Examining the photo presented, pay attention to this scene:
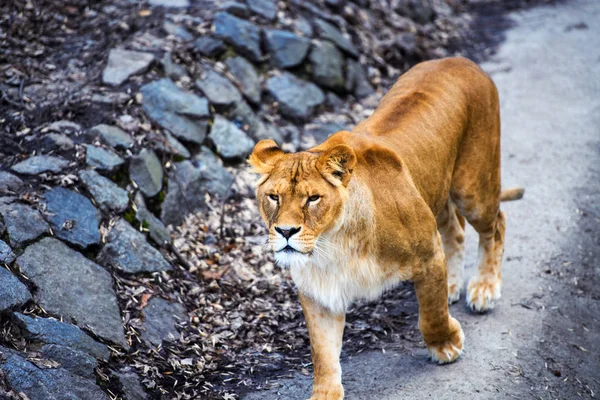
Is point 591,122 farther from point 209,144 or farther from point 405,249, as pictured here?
point 405,249

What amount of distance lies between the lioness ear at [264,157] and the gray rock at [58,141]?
2.27 metres

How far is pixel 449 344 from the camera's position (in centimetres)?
469

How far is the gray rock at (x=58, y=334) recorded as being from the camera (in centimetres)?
420

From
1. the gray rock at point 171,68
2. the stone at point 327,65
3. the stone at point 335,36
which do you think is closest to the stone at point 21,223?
the gray rock at point 171,68

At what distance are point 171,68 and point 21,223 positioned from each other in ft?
8.88

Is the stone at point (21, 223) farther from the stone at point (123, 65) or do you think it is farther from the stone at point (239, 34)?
the stone at point (239, 34)

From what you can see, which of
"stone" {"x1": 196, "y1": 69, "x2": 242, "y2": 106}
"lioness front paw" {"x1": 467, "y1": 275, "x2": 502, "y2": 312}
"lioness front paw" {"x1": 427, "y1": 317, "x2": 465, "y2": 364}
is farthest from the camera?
"stone" {"x1": 196, "y1": 69, "x2": 242, "y2": 106}

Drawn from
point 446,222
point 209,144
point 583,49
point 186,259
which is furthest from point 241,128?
point 583,49

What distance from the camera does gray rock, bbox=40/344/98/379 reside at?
4.10m

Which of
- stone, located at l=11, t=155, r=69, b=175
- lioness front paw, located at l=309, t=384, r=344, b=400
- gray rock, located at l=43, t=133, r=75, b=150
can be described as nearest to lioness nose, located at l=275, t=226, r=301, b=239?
lioness front paw, located at l=309, t=384, r=344, b=400

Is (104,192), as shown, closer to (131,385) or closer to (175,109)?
(175,109)

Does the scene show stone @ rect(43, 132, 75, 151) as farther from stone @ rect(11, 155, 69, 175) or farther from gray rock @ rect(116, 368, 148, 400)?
gray rock @ rect(116, 368, 148, 400)

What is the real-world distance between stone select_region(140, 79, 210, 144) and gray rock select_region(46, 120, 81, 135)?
0.73 meters

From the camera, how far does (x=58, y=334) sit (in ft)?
14.0
